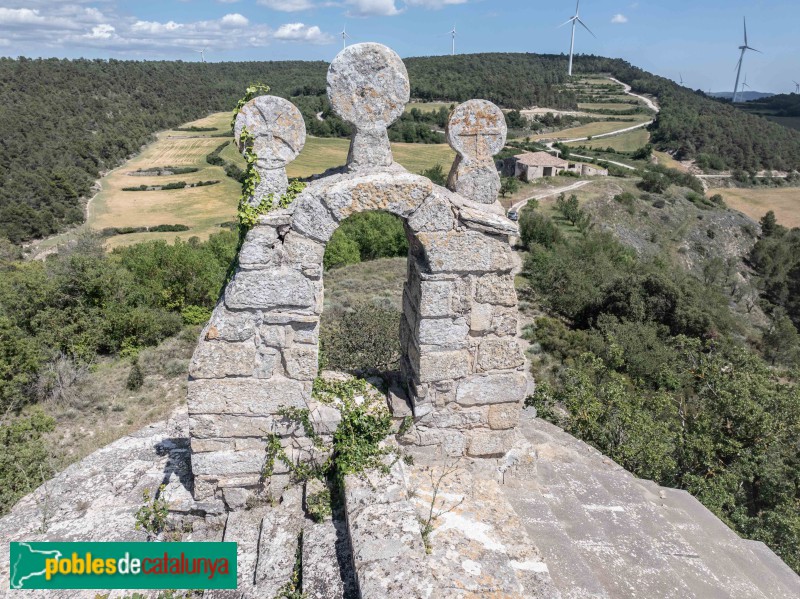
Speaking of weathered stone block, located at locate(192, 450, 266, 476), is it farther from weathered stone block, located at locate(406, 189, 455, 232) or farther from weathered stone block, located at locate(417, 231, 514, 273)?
weathered stone block, located at locate(406, 189, 455, 232)

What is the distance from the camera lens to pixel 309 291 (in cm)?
514

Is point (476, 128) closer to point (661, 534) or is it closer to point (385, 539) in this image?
point (385, 539)

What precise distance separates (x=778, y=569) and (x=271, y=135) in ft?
24.7

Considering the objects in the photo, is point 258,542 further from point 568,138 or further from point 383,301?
point 568,138

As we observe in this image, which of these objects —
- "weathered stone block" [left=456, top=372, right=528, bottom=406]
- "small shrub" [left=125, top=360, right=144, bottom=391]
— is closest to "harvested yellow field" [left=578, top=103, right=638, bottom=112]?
"small shrub" [left=125, top=360, right=144, bottom=391]

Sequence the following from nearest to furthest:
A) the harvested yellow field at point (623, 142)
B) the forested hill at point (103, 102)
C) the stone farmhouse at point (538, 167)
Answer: the forested hill at point (103, 102), the stone farmhouse at point (538, 167), the harvested yellow field at point (623, 142)

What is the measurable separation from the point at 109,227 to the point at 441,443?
169 feet

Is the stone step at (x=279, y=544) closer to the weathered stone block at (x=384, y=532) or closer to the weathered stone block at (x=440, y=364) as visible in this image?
the weathered stone block at (x=384, y=532)

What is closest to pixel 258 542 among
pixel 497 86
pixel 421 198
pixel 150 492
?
pixel 150 492

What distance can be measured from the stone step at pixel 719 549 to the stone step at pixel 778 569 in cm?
13

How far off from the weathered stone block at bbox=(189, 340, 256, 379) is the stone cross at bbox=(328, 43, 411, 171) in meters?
2.25

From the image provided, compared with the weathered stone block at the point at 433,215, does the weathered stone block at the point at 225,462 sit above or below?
below

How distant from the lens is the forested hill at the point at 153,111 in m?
51.8

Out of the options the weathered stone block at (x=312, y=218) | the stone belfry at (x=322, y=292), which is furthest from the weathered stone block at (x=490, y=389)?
the weathered stone block at (x=312, y=218)
